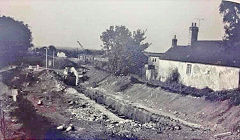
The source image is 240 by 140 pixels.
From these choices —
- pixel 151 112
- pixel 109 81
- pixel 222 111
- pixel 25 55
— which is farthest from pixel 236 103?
pixel 109 81

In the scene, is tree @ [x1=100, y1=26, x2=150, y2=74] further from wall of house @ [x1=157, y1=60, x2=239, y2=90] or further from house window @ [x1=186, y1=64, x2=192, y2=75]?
house window @ [x1=186, y1=64, x2=192, y2=75]

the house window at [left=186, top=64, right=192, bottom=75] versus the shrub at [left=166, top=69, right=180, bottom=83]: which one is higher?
the house window at [left=186, top=64, right=192, bottom=75]

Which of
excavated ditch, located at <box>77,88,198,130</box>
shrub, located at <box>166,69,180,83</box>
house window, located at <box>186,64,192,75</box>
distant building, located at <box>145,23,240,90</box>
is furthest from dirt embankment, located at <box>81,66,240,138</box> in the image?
house window, located at <box>186,64,192,75</box>

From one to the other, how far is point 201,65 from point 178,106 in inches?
111

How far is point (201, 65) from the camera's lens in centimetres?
1082

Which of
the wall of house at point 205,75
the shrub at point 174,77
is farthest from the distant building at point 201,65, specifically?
the shrub at point 174,77

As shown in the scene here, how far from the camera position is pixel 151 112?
816 cm

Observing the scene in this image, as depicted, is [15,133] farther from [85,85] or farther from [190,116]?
[85,85]

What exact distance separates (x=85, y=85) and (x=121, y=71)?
1508mm

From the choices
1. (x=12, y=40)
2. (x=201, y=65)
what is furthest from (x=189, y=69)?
(x=12, y=40)

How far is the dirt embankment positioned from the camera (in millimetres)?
6736

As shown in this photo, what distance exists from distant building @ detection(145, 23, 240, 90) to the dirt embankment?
1570mm

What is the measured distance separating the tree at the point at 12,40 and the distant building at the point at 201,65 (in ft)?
20.0

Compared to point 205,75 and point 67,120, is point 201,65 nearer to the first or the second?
point 205,75
